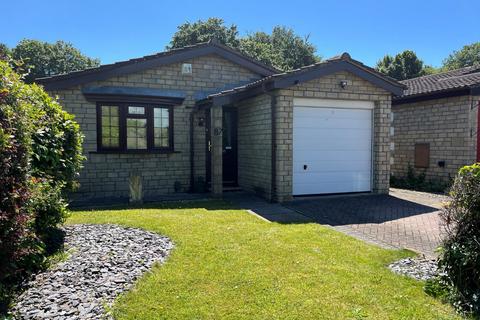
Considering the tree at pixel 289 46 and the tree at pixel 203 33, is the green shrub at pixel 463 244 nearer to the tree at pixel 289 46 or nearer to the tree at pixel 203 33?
the tree at pixel 203 33

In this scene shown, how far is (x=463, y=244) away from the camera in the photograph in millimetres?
3994

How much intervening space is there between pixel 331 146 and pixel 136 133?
5.92 m

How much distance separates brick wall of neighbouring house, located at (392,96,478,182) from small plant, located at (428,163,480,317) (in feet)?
30.6

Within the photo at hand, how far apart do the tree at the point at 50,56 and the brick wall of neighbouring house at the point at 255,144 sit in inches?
1416

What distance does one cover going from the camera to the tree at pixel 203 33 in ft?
133

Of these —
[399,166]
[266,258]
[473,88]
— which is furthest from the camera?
[399,166]

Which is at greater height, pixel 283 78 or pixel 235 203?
pixel 283 78

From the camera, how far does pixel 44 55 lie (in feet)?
140

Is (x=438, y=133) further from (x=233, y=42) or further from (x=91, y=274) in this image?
(x=233, y=42)

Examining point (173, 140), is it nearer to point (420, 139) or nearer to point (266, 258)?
point (266, 258)

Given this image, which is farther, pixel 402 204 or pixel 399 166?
pixel 399 166

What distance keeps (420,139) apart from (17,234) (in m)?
13.6

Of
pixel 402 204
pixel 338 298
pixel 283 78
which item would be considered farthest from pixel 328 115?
pixel 338 298

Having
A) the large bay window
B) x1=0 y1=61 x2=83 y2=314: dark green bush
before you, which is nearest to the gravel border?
x1=0 y1=61 x2=83 y2=314: dark green bush
